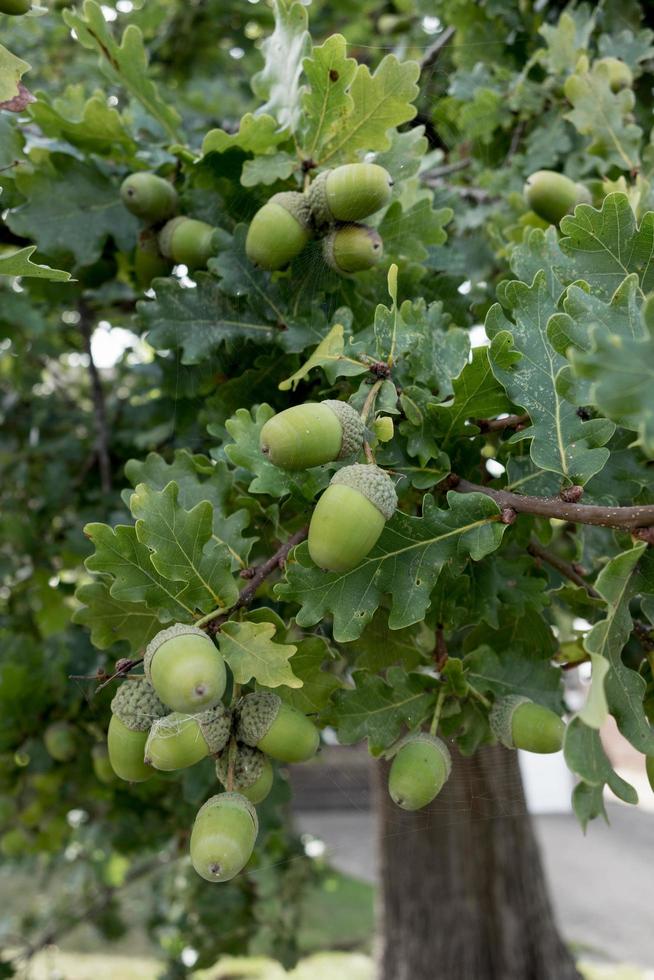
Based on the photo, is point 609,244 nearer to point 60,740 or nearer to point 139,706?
point 139,706

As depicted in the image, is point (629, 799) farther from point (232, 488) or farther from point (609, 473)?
point (232, 488)

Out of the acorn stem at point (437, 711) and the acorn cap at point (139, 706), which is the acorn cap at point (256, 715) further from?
the acorn stem at point (437, 711)

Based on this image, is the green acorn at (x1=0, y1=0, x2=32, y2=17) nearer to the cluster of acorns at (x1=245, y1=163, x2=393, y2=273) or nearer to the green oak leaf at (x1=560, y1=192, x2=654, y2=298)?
the cluster of acorns at (x1=245, y1=163, x2=393, y2=273)

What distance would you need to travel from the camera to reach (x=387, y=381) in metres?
1.21

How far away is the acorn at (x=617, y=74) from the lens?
6.54ft

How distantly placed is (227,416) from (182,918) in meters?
3.02

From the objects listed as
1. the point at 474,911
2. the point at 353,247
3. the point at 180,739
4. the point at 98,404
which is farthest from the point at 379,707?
the point at 474,911

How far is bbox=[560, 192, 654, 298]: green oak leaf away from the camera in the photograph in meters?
1.27

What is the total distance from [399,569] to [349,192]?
1.94 ft

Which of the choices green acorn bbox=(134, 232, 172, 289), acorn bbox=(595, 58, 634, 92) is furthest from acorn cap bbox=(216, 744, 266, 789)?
acorn bbox=(595, 58, 634, 92)

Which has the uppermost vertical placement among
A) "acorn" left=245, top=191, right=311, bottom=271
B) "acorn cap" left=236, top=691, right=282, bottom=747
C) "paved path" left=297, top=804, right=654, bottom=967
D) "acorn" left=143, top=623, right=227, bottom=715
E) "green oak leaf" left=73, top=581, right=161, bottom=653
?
"acorn" left=245, top=191, right=311, bottom=271

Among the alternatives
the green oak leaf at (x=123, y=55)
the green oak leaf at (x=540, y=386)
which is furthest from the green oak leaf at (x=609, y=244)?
the green oak leaf at (x=123, y=55)

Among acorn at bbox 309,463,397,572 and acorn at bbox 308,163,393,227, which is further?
acorn at bbox 308,163,393,227

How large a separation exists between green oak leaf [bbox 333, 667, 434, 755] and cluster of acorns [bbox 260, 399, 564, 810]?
92 mm
